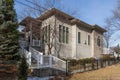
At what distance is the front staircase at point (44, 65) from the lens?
23.6 metres

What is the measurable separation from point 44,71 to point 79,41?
39.3 ft

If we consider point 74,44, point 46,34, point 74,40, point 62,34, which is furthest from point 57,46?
point 74,40

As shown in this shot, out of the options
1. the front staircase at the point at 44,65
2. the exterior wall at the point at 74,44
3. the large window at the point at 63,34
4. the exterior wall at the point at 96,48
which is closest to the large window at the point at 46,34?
the exterior wall at the point at 74,44

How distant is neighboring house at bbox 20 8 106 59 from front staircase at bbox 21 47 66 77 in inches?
205

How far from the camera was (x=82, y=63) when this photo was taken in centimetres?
2875

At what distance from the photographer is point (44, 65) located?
2388cm

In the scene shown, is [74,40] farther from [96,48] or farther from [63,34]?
[96,48]

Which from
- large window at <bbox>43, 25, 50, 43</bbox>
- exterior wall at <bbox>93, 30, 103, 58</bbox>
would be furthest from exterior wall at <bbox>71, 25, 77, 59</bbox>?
exterior wall at <bbox>93, 30, 103, 58</bbox>

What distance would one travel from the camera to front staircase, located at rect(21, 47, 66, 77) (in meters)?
23.6

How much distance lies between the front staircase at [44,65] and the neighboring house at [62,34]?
5203 millimetres

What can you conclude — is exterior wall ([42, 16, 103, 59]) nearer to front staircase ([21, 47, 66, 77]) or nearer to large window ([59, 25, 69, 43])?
large window ([59, 25, 69, 43])

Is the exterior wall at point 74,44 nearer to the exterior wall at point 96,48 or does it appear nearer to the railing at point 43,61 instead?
the exterior wall at point 96,48

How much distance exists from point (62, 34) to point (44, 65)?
9109mm

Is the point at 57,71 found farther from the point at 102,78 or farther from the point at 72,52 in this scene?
the point at 72,52
